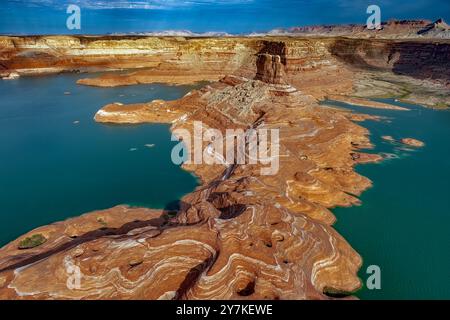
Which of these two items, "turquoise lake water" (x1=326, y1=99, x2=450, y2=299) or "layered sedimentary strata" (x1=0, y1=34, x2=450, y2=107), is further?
"layered sedimentary strata" (x1=0, y1=34, x2=450, y2=107)

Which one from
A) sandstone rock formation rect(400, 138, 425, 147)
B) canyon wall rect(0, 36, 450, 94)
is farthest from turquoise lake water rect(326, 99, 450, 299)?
canyon wall rect(0, 36, 450, 94)

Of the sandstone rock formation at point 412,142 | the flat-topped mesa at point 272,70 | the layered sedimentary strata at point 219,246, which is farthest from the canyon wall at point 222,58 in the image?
the layered sedimentary strata at point 219,246

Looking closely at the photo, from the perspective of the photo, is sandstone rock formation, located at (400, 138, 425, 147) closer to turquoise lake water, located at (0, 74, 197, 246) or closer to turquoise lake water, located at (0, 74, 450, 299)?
turquoise lake water, located at (0, 74, 450, 299)

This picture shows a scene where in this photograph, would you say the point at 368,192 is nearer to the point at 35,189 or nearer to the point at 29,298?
the point at 29,298

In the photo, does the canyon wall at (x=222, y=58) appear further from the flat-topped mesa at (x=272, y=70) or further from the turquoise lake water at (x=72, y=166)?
the turquoise lake water at (x=72, y=166)

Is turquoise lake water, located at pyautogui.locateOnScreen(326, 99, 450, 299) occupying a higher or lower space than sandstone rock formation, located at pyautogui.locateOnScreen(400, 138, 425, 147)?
lower
